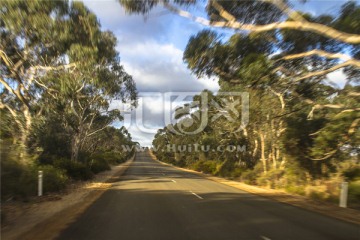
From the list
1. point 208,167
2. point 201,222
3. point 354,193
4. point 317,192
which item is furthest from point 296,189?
point 208,167

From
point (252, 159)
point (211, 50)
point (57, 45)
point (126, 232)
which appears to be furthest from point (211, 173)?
point (126, 232)

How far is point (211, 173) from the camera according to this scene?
47094 mm

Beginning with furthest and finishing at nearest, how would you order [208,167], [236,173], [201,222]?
[208,167] → [236,173] → [201,222]

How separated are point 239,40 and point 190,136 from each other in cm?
5540

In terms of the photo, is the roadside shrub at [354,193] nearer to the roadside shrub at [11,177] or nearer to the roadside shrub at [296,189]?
the roadside shrub at [296,189]

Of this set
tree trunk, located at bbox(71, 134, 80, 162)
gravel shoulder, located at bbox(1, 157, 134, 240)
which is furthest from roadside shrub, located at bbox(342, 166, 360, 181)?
tree trunk, located at bbox(71, 134, 80, 162)

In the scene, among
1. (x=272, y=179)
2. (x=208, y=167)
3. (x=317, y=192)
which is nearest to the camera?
(x=317, y=192)

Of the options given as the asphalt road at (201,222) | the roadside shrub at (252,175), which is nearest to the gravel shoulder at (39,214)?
the asphalt road at (201,222)

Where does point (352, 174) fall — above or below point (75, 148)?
below

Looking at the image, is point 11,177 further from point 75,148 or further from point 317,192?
point 75,148

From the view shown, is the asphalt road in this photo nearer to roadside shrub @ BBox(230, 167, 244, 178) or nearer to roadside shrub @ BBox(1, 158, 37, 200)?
roadside shrub @ BBox(1, 158, 37, 200)

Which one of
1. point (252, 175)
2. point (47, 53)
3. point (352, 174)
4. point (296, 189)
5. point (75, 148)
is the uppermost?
point (47, 53)

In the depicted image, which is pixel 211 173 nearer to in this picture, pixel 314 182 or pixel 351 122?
pixel 314 182

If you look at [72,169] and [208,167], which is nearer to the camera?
[72,169]
